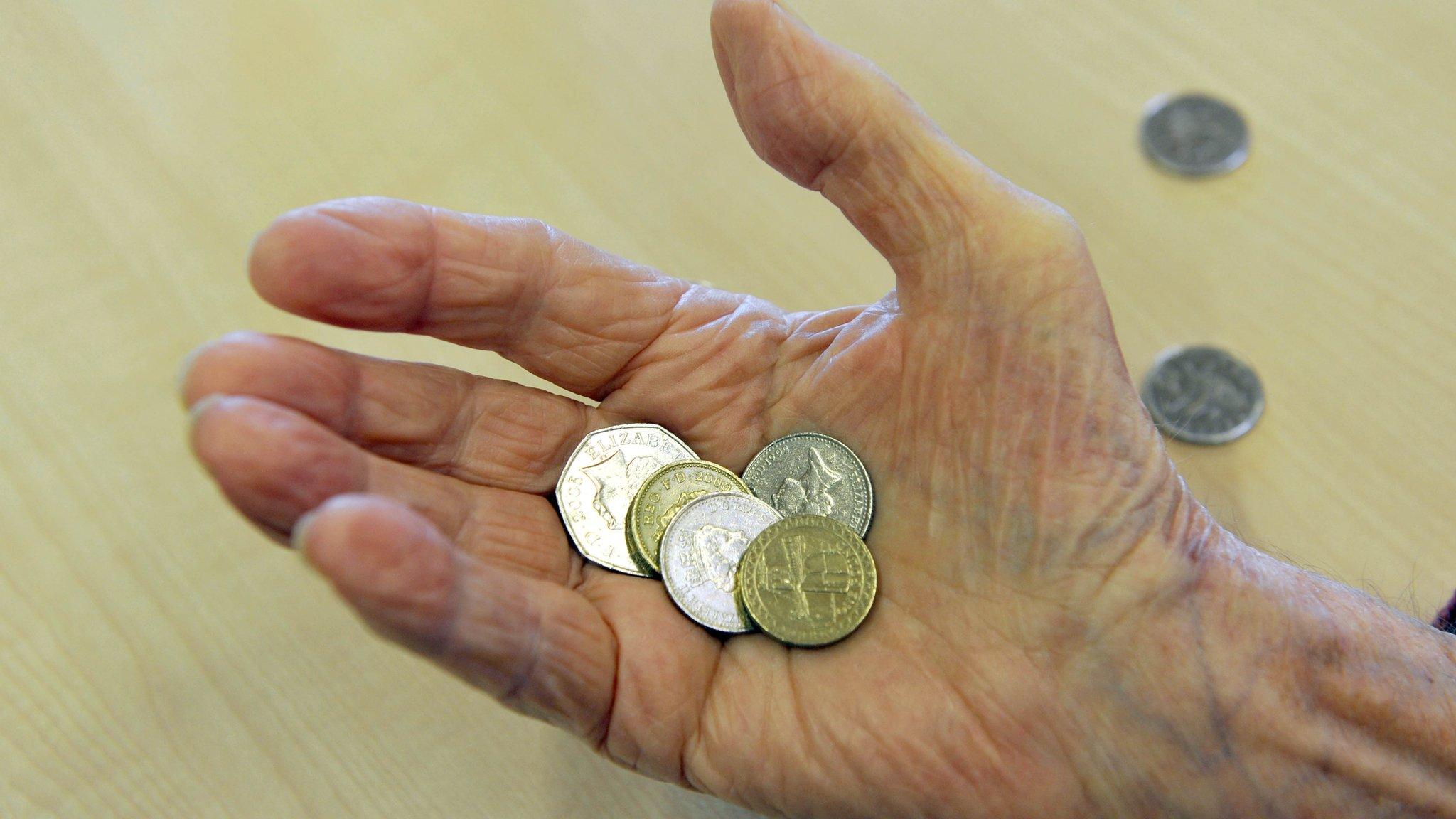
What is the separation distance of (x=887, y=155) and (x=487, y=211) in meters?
0.71

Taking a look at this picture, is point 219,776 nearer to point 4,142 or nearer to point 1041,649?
point 1041,649

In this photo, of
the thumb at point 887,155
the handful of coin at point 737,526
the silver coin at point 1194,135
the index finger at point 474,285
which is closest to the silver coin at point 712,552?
the handful of coin at point 737,526

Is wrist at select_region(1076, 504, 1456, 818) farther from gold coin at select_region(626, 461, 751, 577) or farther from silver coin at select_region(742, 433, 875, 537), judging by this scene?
gold coin at select_region(626, 461, 751, 577)

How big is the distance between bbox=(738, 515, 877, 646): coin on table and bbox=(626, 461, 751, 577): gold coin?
89mm

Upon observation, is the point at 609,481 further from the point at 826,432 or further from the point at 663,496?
the point at 826,432

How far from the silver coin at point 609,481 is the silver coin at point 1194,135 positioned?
0.95 meters

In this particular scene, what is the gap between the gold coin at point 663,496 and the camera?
117 centimetres

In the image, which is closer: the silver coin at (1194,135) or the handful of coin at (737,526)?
the handful of coin at (737,526)

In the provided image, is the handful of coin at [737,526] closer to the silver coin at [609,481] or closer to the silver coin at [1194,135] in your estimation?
the silver coin at [609,481]

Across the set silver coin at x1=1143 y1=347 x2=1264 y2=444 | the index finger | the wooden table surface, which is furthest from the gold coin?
silver coin at x1=1143 y1=347 x2=1264 y2=444

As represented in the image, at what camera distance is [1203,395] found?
1.47m

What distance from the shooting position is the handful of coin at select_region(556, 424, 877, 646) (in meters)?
1.13

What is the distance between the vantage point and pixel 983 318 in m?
1.15

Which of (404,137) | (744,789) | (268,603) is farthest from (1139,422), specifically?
(404,137)
